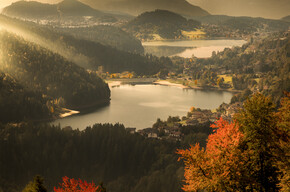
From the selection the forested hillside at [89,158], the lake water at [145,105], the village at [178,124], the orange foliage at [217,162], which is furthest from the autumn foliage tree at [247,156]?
the lake water at [145,105]

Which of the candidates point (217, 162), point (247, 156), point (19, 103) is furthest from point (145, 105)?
point (217, 162)

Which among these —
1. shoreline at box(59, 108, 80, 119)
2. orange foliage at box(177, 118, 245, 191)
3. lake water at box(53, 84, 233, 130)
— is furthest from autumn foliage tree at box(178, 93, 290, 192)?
shoreline at box(59, 108, 80, 119)

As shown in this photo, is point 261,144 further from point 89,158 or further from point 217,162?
point 89,158

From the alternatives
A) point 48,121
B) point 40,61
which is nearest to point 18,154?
point 48,121

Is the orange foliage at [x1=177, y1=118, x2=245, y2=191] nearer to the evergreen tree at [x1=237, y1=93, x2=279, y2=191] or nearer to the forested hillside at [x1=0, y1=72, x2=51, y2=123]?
the evergreen tree at [x1=237, y1=93, x2=279, y2=191]

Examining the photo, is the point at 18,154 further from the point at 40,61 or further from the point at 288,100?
the point at 40,61

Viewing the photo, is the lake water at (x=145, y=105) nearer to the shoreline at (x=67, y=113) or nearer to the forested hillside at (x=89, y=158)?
the shoreline at (x=67, y=113)
